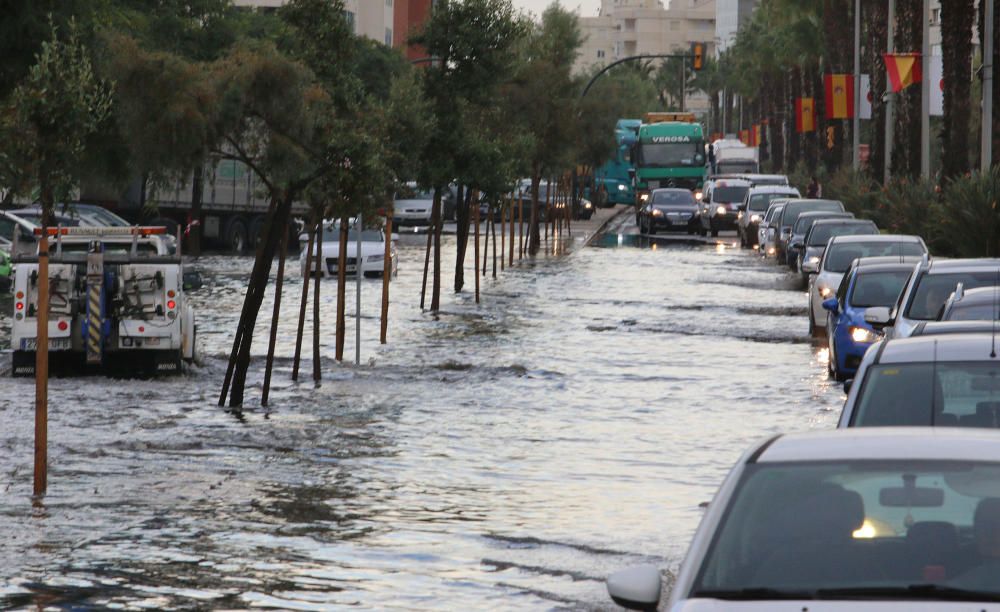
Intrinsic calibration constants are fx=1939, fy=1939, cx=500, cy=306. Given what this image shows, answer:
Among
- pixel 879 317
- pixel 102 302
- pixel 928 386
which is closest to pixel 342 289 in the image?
pixel 102 302

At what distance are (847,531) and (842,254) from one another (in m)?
22.8

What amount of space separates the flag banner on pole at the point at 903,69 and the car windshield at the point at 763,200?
1123 cm

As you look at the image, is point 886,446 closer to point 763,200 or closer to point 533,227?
point 533,227

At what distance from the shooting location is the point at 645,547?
Result: 11.8 meters

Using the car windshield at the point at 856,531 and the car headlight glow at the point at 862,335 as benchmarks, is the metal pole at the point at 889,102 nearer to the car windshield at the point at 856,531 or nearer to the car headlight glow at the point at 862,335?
the car headlight glow at the point at 862,335

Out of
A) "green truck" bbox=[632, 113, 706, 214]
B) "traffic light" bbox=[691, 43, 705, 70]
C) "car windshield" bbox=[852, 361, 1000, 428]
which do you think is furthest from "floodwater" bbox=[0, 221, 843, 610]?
"green truck" bbox=[632, 113, 706, 214]

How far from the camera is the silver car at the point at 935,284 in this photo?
1731 centimetres

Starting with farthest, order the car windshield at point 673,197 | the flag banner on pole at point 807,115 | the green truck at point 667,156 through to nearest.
A: the green truck at point 667,156 < the flag banner on pole at point 807,115 < the car windshield at point 673,197

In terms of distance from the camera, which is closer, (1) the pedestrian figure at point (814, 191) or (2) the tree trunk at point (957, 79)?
(2) the tree trunk at point (957, 79)

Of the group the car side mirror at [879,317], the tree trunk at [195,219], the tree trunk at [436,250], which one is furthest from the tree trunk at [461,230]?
the car side mirror at [879,317]

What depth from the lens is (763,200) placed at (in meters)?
58.4

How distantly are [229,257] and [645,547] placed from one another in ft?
134

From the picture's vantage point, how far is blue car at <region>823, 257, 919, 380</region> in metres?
21.2

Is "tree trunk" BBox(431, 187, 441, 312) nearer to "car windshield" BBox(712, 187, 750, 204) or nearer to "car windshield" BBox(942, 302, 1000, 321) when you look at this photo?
"car windshield" BBox(942, 302, 1000, 321)
